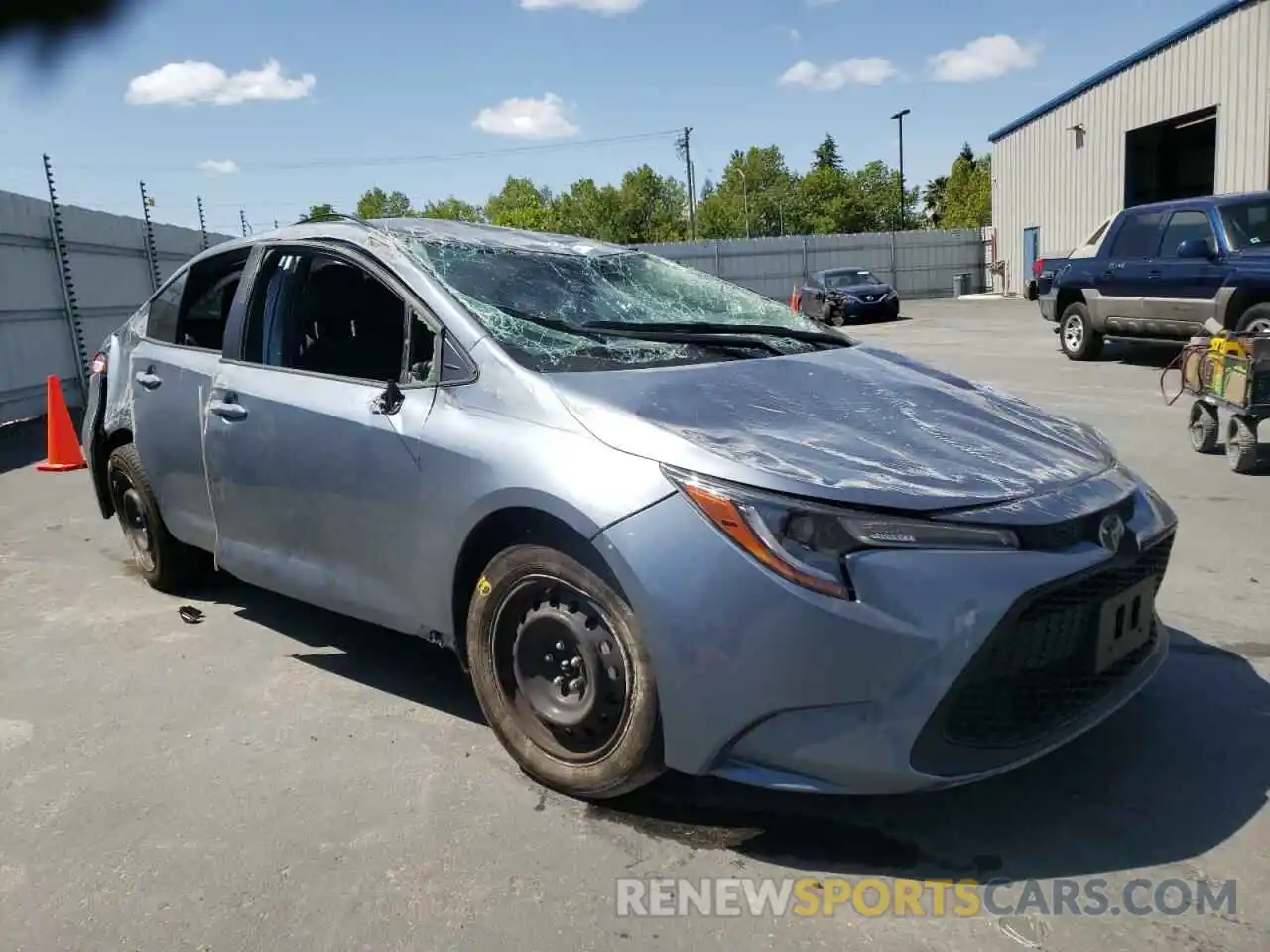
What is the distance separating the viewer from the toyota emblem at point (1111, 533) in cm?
261

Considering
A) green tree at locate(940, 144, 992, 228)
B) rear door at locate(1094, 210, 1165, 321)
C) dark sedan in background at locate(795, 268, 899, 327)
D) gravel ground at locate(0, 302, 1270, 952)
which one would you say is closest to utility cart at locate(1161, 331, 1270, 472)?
gravel ground at locate(0, 302, 1270, 952)

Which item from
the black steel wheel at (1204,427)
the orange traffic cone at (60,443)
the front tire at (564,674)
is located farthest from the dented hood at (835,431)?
the orange traffic cone at (60,443)

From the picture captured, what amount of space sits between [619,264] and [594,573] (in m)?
1.82

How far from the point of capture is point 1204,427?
7.10m

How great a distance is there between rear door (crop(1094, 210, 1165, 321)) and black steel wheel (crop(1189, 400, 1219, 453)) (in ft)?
16.8

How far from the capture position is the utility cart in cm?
617

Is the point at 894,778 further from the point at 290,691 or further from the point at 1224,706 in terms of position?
the point at 290,691

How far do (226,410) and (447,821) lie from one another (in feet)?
6.19

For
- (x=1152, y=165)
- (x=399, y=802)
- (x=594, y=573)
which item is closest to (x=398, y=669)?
(x=399, y=802)

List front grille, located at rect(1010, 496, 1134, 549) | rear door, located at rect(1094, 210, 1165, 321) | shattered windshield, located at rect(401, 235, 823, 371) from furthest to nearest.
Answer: rear door, located at rect(1094, 210, 1165, 321)
shattered windshield, located at rect(401, 235, 823, 371)
front grille, located at rect(1010, 496, 1134, 549)

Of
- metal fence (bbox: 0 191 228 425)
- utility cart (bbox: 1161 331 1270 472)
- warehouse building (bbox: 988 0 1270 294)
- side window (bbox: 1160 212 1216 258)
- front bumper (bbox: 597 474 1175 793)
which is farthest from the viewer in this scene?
warehouse building (bbox: 988 0 1270 294)

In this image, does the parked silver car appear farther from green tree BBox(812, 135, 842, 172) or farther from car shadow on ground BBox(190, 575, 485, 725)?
green tree BBox(812, 135, 842, 172)

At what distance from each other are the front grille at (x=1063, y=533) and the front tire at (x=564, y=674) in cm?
95

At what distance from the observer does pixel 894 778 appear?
2.35m
